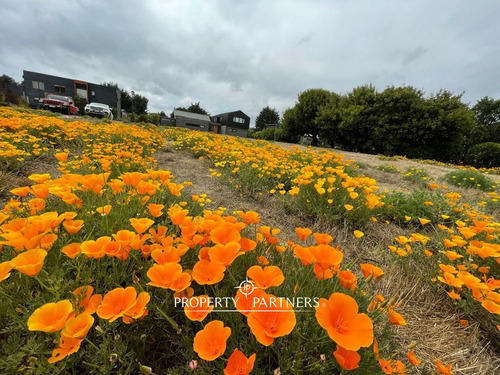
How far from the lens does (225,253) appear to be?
862 millimetres

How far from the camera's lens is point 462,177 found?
556cm

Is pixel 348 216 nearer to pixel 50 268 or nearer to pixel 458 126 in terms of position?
pixel 50 268

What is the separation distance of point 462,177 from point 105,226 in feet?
24.3

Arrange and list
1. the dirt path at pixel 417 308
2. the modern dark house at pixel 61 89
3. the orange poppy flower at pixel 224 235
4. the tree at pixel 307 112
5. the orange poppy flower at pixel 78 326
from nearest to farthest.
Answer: the orange poppy flower at pixel 78 326 < the orange poppy flower at pixel 224 235 < the dirt path at pixel 417 308 < the tree at pixel 307 112 < the modern dark house at pixel 61 89

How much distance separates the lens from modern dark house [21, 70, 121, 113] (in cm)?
3756

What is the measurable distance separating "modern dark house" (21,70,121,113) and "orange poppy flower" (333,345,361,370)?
48.8 metres

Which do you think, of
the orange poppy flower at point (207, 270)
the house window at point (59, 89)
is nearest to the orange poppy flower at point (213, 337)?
the orange poppy flower at point (207, 270)

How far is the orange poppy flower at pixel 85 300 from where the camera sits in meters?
0.79

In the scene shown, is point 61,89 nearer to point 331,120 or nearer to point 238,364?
point 331,120

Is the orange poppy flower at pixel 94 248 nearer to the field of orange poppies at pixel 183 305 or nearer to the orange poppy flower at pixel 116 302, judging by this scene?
the field of orange poppies at pixel 183 305

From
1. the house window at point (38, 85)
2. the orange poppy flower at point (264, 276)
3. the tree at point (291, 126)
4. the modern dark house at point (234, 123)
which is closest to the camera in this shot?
the orange poppy flower at point (264, 276)

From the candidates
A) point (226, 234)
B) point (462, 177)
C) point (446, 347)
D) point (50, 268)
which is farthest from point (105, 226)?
point (462, 177)

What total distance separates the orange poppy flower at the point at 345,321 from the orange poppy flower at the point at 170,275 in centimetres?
46

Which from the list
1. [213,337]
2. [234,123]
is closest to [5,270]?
[213,337]
